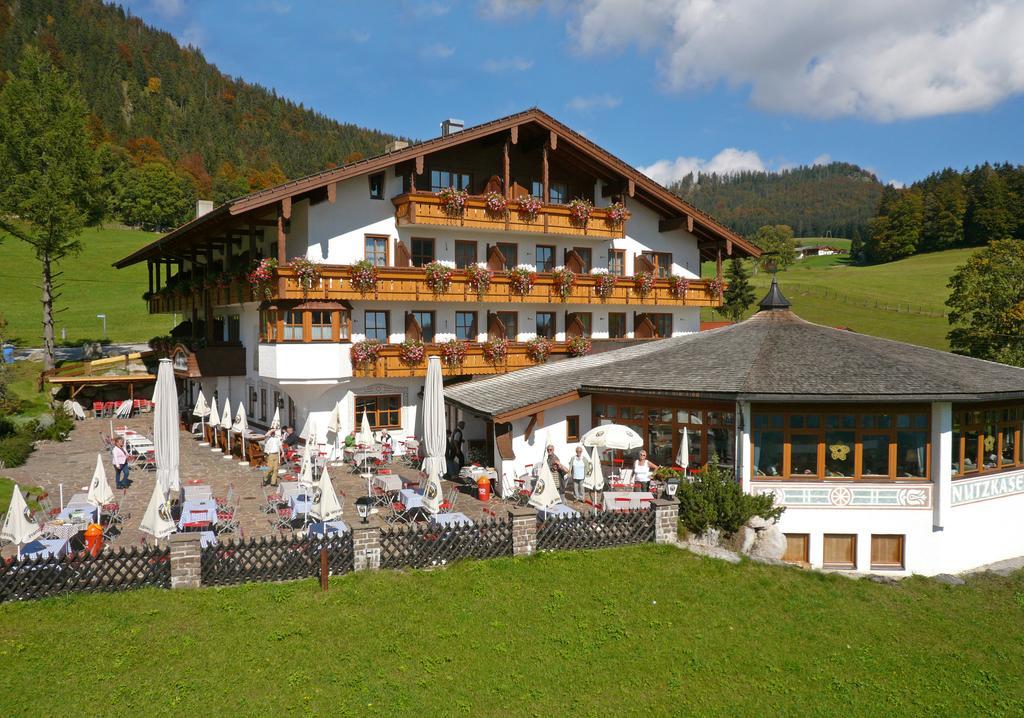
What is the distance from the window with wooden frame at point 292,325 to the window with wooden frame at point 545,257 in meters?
10.2

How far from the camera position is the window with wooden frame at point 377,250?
27078 mm

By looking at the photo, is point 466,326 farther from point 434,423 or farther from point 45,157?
point 45,157

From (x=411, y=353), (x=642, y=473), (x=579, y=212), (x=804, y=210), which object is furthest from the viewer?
(x=804, y=210)

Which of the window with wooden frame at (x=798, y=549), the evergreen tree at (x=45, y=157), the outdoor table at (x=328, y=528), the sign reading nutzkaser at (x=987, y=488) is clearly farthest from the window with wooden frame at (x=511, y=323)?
the evergreen tree at (x=45, y=157)

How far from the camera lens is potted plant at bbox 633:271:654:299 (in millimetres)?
31234

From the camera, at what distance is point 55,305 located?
194 feet

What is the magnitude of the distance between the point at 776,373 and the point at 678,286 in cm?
1465

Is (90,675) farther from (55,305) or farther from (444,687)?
(55,305)

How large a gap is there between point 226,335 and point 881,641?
1100 inches

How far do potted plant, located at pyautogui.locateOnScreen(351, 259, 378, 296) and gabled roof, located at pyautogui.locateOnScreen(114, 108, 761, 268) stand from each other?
9.58 ft

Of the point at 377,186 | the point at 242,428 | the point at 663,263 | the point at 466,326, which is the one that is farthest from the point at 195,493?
the point at 663,263

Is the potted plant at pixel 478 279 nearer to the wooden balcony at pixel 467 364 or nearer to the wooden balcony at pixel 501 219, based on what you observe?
the wooden balcony at pixel 501 219

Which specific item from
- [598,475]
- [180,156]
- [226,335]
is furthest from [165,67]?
[598,475]

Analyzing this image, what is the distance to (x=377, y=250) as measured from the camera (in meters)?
27.2
